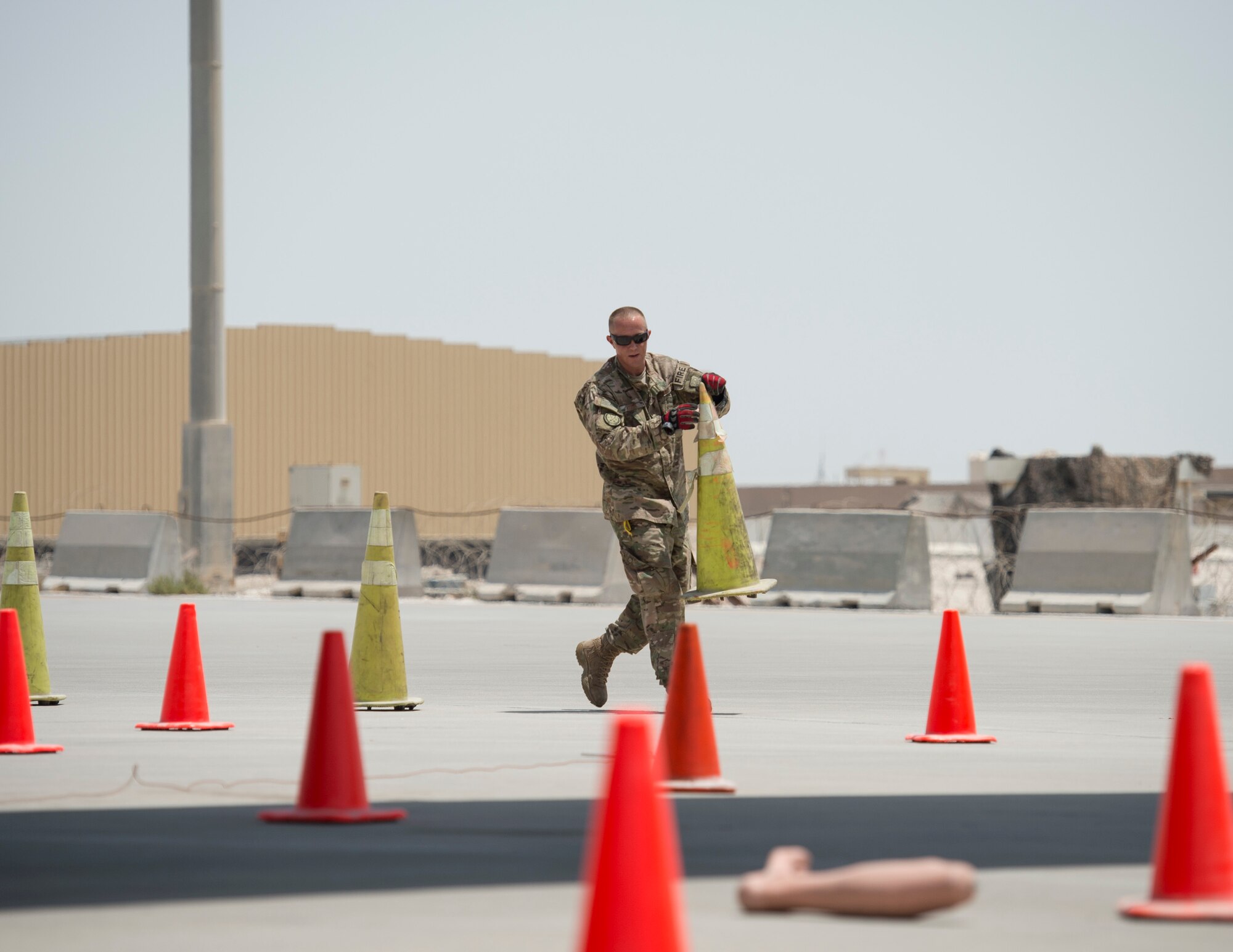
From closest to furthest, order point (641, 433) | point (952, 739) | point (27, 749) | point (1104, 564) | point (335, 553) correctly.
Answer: point (27, 749)
point (952, 739)
point (641, 433)
point (1104, 564)
point (335, 553)

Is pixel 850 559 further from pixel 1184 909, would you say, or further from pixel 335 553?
pixel 1184 909

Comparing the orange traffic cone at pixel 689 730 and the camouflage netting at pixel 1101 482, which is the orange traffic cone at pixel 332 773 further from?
the camouflage netting at pixel 1101 482

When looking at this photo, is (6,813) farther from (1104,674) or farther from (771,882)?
(1104,674)

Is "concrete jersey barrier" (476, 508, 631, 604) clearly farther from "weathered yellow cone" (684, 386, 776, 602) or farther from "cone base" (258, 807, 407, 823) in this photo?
"cone base" (258, 807, 407, 823)

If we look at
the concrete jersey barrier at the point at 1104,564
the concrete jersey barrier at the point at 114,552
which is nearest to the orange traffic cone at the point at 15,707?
the concrete jersey barrier at the point at 1104,564

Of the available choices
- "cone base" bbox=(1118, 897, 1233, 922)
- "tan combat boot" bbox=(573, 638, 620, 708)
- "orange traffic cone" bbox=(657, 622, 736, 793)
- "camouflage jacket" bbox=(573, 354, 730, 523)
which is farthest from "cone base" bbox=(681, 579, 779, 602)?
"cone base" bbox=(1118, 897, 1233, 922)

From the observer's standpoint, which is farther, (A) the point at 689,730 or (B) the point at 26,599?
(B) the point at 26,599

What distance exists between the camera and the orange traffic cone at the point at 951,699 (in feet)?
31.4

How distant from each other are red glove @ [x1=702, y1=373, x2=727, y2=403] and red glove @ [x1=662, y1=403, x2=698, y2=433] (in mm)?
245

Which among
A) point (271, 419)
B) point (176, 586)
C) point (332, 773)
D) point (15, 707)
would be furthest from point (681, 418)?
point (271, 419)

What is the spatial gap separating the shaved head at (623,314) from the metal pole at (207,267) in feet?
67.4

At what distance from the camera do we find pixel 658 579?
11.0m

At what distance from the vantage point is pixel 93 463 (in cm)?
6141

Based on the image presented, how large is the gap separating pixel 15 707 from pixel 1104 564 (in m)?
15.4
